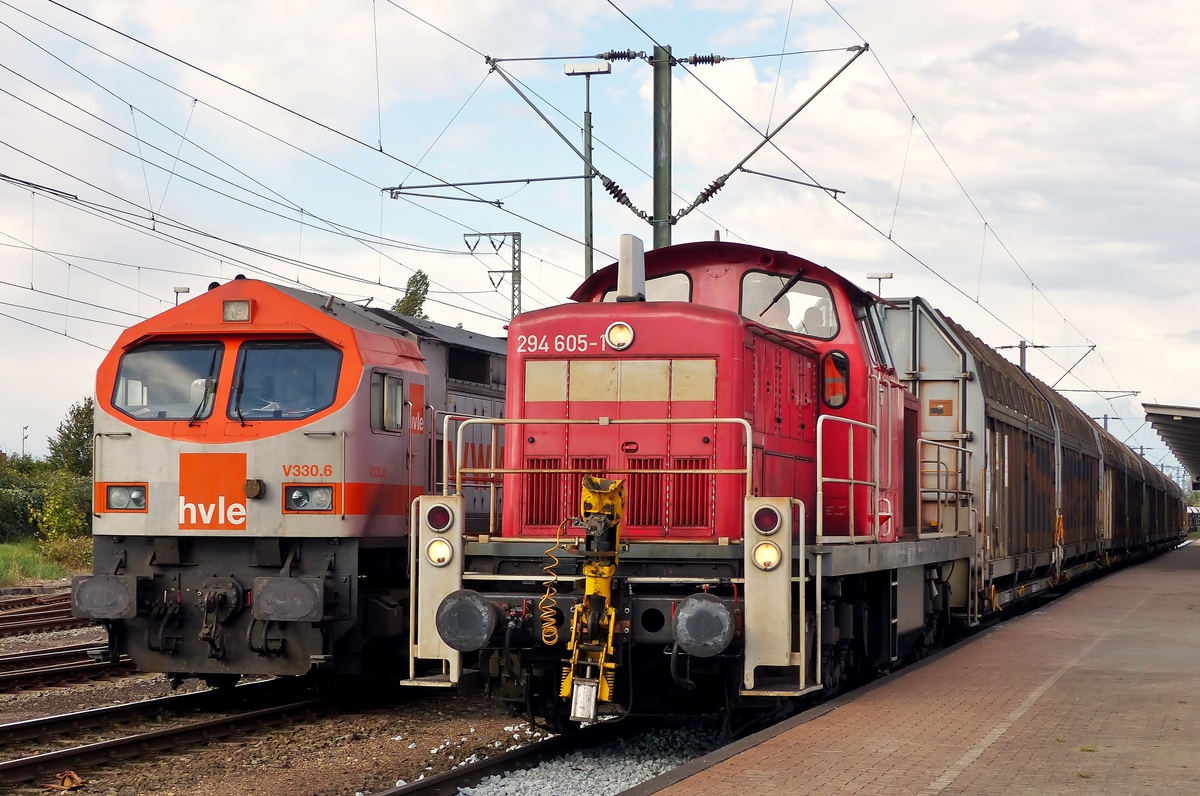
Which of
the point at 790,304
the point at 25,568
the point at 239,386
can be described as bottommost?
the point at 25,568

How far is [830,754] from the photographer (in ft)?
23.5

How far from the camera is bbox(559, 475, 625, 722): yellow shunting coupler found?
7.57 m

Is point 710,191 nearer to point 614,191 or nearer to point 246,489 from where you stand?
point 614,191

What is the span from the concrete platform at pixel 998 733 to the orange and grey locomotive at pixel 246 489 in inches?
156

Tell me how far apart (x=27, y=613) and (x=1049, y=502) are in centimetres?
1572

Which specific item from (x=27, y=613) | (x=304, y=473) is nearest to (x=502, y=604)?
(x=304, y=473)

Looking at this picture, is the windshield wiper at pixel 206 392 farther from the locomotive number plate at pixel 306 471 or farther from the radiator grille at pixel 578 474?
the radiator grille at pixel 578 474

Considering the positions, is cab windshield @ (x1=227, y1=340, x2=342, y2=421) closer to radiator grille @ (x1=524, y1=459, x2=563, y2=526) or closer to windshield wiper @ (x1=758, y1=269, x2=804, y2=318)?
radiator grille @ (x1=524, y1=459, x2=563, y2=526)

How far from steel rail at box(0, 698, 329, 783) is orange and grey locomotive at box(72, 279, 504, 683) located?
452 mm

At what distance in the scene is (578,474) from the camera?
8.58m

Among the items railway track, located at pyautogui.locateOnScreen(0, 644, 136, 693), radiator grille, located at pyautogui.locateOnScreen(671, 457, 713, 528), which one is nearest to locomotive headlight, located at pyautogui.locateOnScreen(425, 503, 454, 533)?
radiator grille, located at pyautogui.locateOnScreen(671, 457, 713, 528)

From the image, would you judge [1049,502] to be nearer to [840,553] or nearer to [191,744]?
[840,553]

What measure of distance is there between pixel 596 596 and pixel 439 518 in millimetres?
1226

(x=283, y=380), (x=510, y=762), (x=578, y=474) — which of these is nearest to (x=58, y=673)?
(x=283, y=380)
